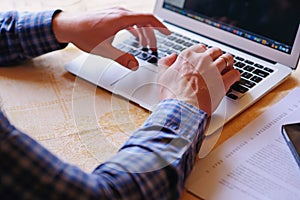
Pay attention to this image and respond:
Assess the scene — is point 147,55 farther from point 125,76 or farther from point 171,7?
point 171,7

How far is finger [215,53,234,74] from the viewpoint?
0.88m

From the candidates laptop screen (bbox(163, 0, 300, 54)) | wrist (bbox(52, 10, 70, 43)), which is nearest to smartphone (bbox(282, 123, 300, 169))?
laptop screen (bbox(163, 0, 300, 54))

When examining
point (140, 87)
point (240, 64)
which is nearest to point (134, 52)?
point (140, 87)

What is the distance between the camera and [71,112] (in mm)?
859

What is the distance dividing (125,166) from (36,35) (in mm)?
488

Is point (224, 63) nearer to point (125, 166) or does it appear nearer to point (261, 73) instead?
point (261, 73)

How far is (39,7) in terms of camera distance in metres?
1.30

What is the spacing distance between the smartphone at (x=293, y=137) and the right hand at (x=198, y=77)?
0.43 feet

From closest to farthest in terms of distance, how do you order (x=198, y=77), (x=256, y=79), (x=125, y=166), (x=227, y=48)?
1. (x=125, y=166)
2. (x=198, y=77)
3. (x=256, y=79)
4. (x=227, y=48)

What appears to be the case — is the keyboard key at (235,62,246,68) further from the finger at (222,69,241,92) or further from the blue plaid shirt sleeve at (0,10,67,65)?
the blue plaid shirt sleeve at (0,10,67,65)

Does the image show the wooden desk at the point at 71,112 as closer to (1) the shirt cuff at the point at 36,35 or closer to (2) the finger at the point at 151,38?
(1) the shirt cuff at the point at 36,35

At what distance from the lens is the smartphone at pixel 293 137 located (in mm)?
751

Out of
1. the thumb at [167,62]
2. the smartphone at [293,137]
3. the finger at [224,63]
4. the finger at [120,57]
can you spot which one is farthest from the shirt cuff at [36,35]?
the smartphone at [293,137]

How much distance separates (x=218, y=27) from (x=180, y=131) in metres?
0.44
